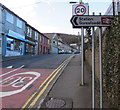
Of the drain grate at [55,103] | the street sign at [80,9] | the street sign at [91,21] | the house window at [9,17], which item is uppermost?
the house window at [9,17]

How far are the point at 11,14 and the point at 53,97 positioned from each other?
785 inches

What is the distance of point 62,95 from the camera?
476 cm

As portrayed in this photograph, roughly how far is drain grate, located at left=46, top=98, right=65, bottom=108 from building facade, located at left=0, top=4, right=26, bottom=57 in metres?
16.3

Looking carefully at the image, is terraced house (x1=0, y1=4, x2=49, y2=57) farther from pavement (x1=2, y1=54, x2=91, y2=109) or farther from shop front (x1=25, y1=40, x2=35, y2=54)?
pavement (x1=2, y1=54, x2=91, y2=109)

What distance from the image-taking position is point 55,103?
412cm

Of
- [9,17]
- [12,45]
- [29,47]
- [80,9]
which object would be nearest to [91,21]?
[80,9]

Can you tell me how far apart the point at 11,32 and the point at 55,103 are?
19.1 meters

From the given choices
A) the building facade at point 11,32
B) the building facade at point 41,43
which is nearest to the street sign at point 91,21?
the building facade at point 11,32

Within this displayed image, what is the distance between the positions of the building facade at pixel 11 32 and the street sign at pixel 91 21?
17.5 metres

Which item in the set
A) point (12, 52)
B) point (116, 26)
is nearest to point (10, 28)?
point (12, 52)

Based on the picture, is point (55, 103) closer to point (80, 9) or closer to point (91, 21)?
point (91, 21)

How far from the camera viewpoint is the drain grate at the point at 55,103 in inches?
155

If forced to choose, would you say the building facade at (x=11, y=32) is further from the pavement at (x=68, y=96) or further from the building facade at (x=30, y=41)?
the pavement at (x=68, y=96)

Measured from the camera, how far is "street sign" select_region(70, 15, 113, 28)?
10.7 ft
